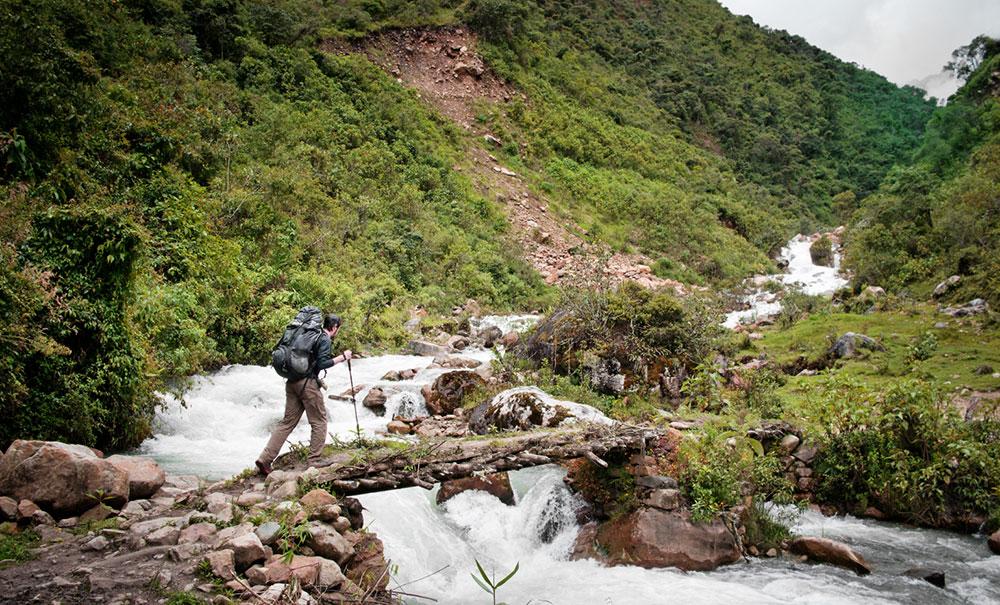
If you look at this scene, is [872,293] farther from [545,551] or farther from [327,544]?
[327,544]

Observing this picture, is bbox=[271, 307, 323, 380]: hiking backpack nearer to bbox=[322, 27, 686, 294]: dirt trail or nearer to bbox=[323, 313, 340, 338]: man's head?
bbox=[323, 313, 340, 338]: man's head

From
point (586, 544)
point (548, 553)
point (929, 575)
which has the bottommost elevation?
point (548, 553)

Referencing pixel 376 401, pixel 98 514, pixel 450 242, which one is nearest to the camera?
pixel 98 514

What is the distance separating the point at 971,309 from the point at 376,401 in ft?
78.3

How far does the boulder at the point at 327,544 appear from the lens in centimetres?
502

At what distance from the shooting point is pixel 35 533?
15.7 feet

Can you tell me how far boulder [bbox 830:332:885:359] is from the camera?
59.5 ft

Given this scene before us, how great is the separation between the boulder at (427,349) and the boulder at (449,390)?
5.19m

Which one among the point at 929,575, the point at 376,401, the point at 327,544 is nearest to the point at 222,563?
the point at 327,544

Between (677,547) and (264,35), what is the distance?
1464 inches

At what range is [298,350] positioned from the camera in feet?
21.2

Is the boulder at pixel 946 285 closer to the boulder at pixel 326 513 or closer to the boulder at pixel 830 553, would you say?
the boulder at pixel 830 553

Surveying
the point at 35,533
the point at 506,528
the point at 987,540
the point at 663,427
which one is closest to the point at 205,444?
the point at 35,533

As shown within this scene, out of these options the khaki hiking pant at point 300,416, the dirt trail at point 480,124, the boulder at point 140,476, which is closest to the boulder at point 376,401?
the khaki hiking pant at point 300,416
